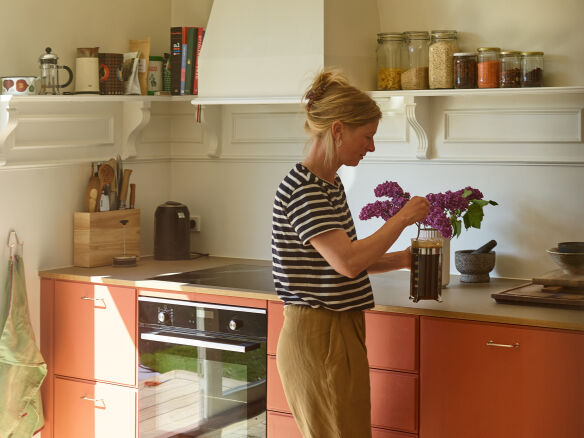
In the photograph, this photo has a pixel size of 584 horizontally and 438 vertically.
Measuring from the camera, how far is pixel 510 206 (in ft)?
10.8

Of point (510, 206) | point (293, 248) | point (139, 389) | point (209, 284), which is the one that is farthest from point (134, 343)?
point (510, 206)

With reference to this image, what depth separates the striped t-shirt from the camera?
7.56 feet

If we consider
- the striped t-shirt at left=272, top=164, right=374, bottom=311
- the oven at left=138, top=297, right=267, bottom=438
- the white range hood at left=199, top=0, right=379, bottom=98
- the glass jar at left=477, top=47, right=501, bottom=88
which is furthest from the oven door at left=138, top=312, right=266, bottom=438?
the glass jar at left=477, top=47, right=501, bottom=88

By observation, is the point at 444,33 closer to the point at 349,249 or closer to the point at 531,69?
the point at 531,69

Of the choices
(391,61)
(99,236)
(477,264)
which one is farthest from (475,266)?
(99,236)

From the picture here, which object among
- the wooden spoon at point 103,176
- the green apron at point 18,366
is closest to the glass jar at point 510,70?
the wooden spoon at point 103,176

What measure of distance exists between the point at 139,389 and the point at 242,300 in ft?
1.87

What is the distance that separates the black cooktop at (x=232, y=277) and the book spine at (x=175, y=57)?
0.77 m

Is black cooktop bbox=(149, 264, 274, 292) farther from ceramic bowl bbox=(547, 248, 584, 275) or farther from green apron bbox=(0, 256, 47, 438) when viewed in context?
ceramic bowl bbox=(547, 248, 584, 275)

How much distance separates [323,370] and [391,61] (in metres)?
1.38

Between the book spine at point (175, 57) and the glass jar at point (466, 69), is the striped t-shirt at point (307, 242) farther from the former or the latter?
the book spine at point (175, 57)

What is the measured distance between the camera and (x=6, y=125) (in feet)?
10.3

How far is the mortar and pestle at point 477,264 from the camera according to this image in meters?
3.20

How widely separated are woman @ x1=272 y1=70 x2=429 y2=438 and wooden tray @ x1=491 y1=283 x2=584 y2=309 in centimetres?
58
